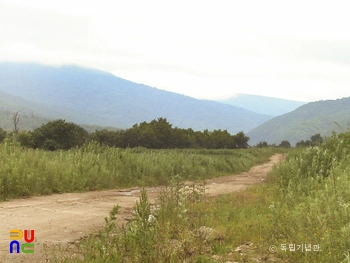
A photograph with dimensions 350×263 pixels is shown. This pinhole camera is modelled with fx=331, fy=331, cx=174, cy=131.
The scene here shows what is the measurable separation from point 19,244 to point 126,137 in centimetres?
6190

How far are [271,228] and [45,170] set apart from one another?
973 cm

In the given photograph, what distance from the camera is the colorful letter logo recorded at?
5684 mm

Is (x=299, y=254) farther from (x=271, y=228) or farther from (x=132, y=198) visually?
(x=132, y=198)


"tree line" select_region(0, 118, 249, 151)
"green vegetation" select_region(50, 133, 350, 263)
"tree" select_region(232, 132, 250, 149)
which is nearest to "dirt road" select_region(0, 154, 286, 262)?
"green vegetation" select_region(50, 133, 350, 263)

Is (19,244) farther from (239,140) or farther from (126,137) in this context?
(239,140)

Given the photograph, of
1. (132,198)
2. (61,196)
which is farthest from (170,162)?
(61,196)

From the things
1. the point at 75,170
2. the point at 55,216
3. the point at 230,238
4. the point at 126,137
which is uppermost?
the point at 126,137

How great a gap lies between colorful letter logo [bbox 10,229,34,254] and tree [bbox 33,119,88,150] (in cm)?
5247

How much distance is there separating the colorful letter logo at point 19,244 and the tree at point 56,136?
52.5m

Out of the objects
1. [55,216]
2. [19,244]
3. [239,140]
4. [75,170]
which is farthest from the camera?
[239,140]

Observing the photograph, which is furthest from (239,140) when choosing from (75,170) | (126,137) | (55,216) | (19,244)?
(19,244)

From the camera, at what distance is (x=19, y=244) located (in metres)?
5.95

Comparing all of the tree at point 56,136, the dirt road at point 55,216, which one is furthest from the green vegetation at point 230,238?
the tree at point 56,136

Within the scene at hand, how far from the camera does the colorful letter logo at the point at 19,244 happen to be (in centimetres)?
568
